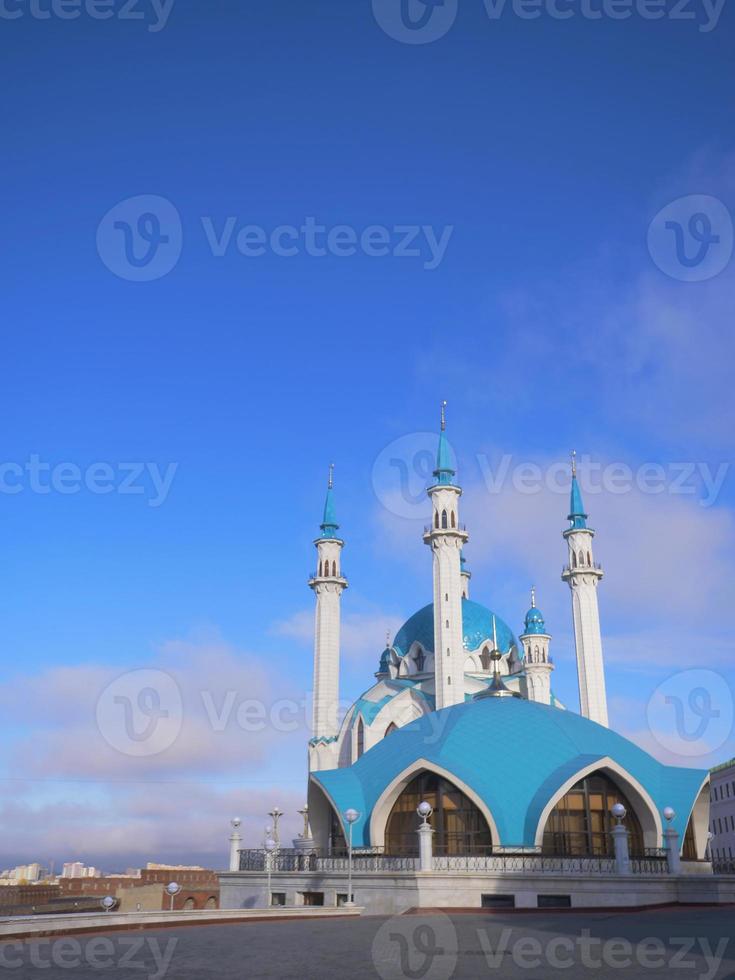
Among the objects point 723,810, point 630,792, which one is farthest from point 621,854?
point 723,810


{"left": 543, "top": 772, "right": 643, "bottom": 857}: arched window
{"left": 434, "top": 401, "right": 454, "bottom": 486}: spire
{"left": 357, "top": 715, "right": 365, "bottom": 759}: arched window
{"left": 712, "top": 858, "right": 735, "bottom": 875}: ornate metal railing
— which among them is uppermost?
{"left": 434, "top": 401, "right": 454, "bottom": 486}: spire

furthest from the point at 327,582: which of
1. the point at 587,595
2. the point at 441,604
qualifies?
the point at 587,595

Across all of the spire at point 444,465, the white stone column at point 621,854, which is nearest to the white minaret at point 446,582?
the spire at point 444,465

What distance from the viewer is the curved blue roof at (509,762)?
34.1 metres

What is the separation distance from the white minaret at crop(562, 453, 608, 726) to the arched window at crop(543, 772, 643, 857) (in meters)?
19.3

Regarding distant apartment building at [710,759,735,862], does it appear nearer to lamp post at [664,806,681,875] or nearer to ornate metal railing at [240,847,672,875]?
ornate metal railing at [240,847,672,875]

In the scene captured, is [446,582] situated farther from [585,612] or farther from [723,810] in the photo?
[723,810]

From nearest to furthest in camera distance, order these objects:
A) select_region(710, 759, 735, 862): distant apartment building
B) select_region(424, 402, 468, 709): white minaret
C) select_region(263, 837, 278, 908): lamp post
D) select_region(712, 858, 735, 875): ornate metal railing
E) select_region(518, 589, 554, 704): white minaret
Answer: select_region(263, 837, 278, 908): lamp post
select_region(712, 858, 735, 875): ornate metal railing
select_region(424, 402, 468, 709): white minaret
select_region(518, 589, 554, 704): white minaret
select_region(710, 759, 735, 862): distant apartment building

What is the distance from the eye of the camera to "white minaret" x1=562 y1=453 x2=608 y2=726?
183 ft

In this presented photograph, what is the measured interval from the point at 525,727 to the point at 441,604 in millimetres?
15960

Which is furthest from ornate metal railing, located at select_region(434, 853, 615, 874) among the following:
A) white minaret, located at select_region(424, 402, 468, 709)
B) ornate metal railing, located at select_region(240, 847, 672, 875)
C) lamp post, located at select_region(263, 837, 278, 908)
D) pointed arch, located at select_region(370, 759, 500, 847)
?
white minaret, located at select_region(424, 402, 468, 709)

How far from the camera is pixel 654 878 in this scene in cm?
2791

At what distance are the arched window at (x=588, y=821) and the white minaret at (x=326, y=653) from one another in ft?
79.2

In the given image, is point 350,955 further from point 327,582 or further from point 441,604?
point 327,582
